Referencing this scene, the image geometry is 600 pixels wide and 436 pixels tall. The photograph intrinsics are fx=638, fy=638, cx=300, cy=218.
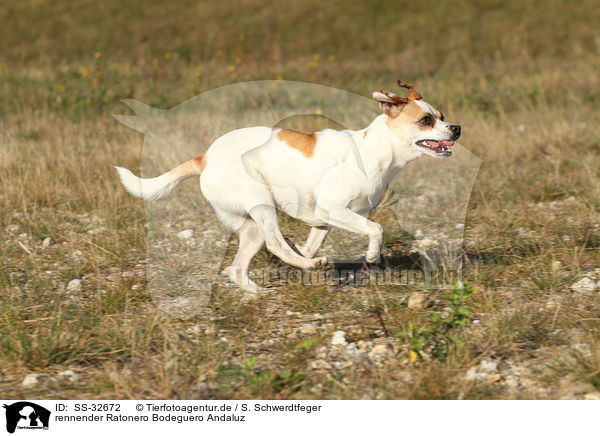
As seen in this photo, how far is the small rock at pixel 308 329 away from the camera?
12.3 feet

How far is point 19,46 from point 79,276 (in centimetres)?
1360

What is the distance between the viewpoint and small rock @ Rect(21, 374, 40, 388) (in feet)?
10.7

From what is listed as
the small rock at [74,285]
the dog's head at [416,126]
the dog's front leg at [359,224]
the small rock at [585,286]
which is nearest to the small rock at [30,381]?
the small rock at [74,285]

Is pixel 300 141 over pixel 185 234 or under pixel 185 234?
over

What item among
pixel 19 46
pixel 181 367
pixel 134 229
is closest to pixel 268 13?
pixel 19 46

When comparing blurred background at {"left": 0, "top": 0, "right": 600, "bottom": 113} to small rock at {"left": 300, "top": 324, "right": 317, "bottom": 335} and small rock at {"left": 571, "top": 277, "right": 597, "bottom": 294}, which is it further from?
small rock at {"left": 300, "top": 324, "right": 317, "bottom": 335}

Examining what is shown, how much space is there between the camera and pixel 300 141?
13.2ft

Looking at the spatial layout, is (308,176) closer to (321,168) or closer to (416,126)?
(321,168)

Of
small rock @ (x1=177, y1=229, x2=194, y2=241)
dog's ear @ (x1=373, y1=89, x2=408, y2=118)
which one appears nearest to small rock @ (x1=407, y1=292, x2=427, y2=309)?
dog's ear @ (x1=373, y1=89, x2=408, y2=118)

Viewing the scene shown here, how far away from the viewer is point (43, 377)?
10.9 feet

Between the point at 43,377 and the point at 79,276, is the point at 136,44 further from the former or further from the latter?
the point at 43,377
